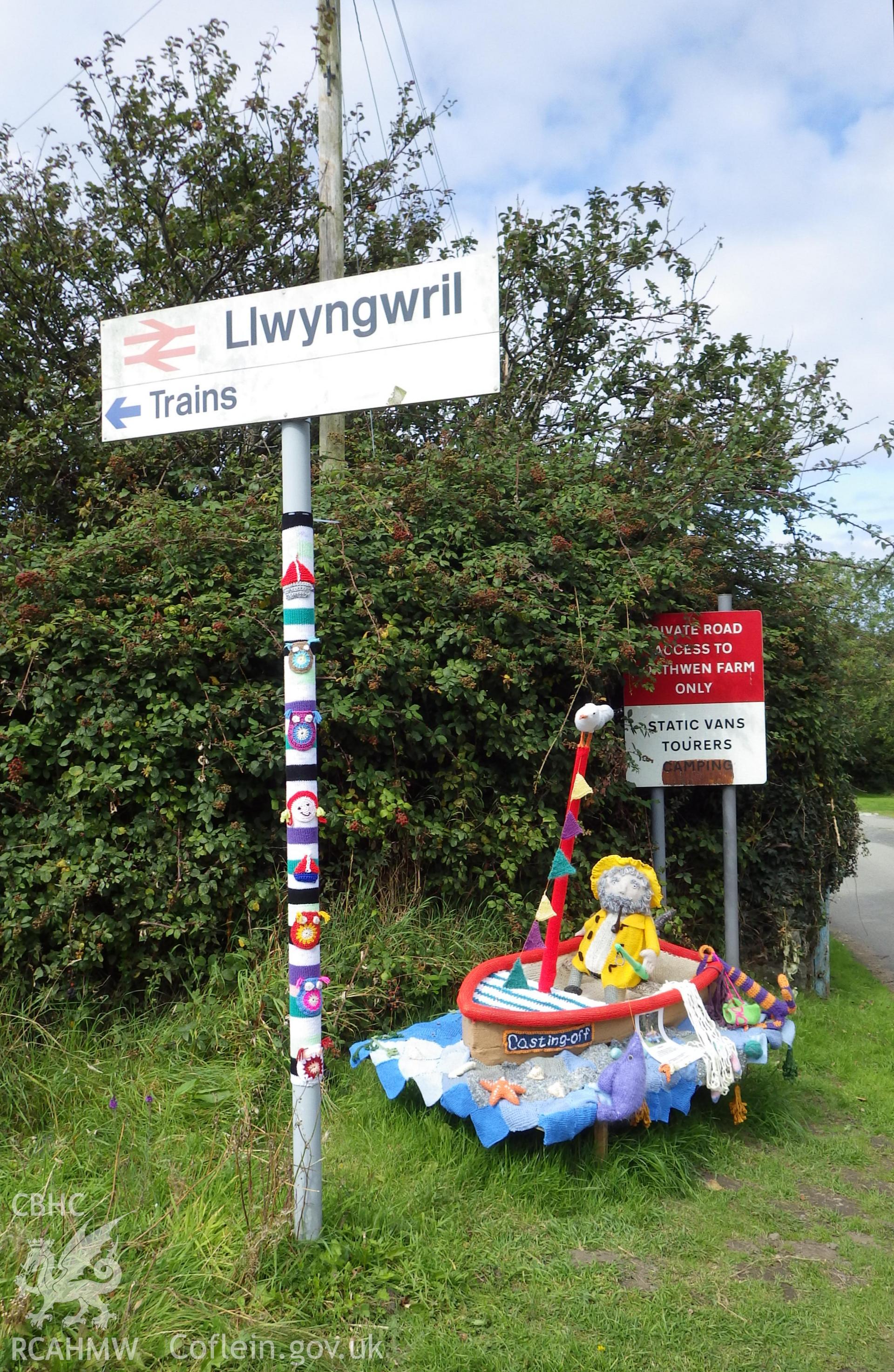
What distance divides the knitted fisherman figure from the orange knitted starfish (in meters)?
0.72

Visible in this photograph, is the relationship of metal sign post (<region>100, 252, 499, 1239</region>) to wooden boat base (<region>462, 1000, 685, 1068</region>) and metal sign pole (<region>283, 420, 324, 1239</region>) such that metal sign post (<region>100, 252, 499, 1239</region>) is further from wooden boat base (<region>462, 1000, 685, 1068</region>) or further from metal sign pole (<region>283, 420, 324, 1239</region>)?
wooden boat base (<region>462, 1000, 685, 1068</region>)

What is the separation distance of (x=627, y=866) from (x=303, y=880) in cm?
197

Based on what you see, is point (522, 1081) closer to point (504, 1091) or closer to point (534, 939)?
point (504, 1091)

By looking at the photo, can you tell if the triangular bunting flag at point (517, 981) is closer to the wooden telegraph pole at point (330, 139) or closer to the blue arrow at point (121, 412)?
the blue arrow at point (121, 412)

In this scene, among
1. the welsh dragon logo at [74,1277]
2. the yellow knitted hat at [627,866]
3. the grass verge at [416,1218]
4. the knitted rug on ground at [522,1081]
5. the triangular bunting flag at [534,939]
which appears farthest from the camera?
the triangular bunting flag at [534,939]

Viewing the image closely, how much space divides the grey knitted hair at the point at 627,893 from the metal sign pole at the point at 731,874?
Result: 1661 millimetres

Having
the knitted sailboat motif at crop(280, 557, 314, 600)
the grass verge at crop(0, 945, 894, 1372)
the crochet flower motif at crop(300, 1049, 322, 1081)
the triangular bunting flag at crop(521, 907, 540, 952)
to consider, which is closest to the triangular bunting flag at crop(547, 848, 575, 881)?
the triangular bunting flag at crop(521, 907, 540, 952)

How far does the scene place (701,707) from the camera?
5.84 meters

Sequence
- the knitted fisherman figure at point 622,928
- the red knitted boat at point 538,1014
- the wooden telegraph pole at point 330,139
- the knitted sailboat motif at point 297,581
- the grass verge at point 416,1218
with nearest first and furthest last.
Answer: the grass verge at point 416,1218, the knitted sailboat motif at point 297,581, the red knitted boat at point 538,1014, the knitted fisherman figure at point 622,928, the wooden telegraph pole at point 330,139

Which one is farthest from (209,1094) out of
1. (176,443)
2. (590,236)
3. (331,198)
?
(590,236)

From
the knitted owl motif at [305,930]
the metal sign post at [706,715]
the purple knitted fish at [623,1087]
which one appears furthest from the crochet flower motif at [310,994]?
the metal sign post at [706,715]

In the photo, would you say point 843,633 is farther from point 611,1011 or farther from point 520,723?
point 611,1011

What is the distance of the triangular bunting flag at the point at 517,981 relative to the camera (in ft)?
14.0

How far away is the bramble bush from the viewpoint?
4.61 metres
